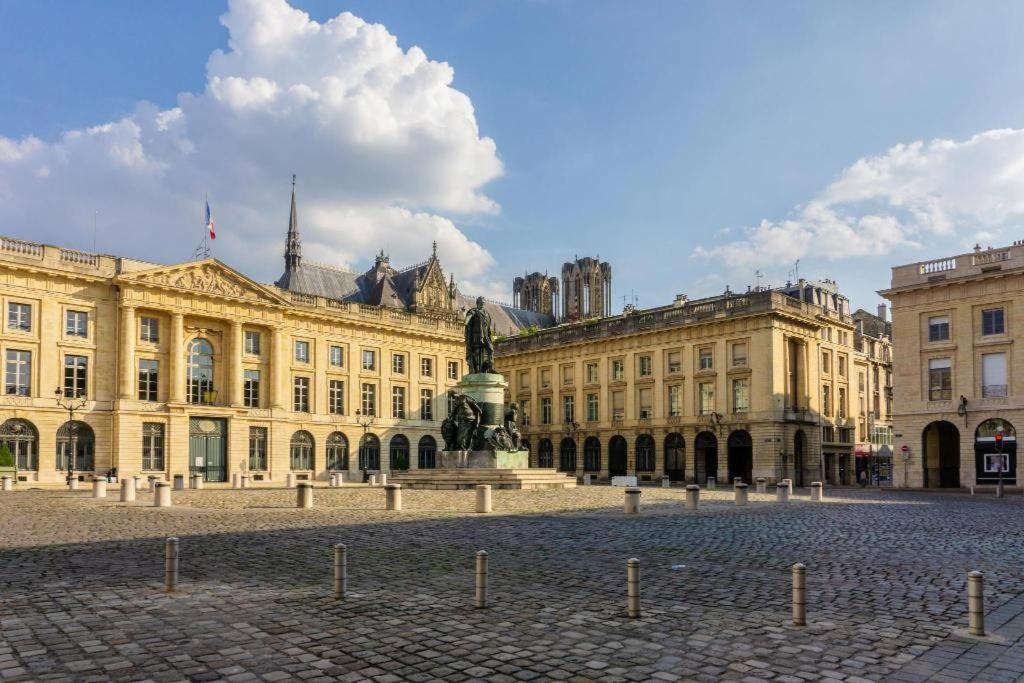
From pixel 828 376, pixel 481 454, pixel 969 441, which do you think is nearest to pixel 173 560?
pixel 481 454

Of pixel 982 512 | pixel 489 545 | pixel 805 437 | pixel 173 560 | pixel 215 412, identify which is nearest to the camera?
pixel 173 560

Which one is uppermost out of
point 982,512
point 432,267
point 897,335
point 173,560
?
point 432,267

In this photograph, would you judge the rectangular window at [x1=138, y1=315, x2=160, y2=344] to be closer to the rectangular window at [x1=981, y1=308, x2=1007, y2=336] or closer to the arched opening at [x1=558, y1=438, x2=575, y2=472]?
the arched opening at [x1=558, y1=438, x2=575, y2=472]

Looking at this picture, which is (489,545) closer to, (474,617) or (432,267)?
(474,617)

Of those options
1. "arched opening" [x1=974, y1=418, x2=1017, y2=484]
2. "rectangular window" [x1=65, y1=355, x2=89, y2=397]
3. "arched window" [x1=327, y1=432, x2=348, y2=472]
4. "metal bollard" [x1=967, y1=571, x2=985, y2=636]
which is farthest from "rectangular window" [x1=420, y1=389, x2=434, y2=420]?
"metal bollard" [x1=967, y1=571, x2=985, y2=636]

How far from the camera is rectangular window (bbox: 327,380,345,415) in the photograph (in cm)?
6203

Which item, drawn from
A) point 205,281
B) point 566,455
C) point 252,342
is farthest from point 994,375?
point 205,281

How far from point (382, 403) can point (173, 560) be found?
54539 mm

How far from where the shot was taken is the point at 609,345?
6681cm

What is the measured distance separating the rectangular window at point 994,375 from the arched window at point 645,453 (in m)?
24.6

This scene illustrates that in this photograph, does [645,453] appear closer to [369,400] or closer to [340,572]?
[369,400]

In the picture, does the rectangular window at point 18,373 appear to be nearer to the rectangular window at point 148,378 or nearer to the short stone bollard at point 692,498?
the rectangular window at point 148,378

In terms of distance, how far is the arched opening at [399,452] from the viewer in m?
64.6

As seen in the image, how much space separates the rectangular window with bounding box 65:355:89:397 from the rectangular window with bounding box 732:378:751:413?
41496mm
